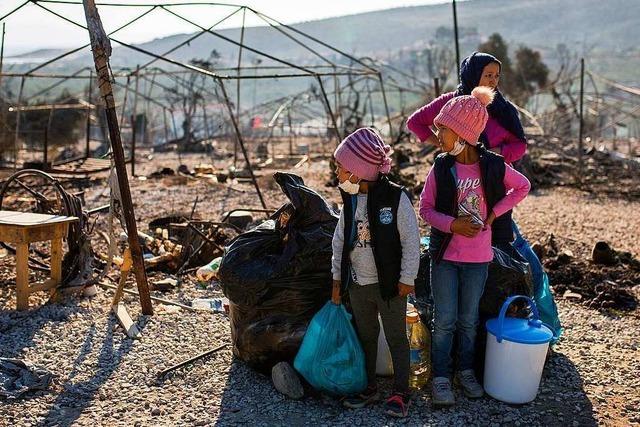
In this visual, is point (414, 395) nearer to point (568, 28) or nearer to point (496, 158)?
point (496, 158)

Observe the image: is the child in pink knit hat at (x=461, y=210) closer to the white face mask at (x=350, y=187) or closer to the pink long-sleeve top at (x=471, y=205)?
the pink long-sleeve top at (x=471, y=205)

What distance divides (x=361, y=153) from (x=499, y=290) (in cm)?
117

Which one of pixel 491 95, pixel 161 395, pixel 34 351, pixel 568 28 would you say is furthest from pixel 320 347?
pixel 568 28

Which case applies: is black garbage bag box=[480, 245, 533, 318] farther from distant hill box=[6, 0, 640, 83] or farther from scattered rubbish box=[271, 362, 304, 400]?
distant hill box=[6, 0, 640, 83]

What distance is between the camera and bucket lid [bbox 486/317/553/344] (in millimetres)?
3715

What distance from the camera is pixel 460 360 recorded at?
396 cm

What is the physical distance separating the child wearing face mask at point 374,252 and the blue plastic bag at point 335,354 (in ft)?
0.18

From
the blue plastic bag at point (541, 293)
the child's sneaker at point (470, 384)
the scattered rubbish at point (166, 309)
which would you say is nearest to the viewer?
the child's sneaker at point (470, 384)

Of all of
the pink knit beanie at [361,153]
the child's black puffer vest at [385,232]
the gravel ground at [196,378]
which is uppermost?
the pink knit beanie at [361,153]

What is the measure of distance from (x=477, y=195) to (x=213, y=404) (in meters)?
1.77

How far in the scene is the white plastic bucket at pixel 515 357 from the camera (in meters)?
3.73

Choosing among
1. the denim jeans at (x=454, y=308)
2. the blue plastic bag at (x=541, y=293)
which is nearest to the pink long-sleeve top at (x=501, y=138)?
the blue plastic bag at (x=541, y=293)

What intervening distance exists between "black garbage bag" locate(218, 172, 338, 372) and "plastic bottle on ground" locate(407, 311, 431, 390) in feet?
1.71

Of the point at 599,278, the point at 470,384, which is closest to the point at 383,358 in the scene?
the point at 470,384
